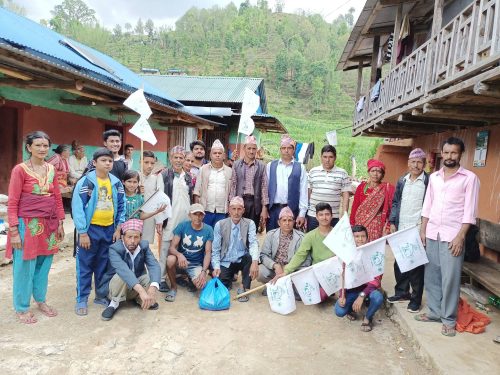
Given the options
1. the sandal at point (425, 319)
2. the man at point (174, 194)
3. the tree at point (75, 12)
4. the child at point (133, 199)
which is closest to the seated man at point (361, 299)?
the sandal at point (425, 319)

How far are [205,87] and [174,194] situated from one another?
1342 centimetres

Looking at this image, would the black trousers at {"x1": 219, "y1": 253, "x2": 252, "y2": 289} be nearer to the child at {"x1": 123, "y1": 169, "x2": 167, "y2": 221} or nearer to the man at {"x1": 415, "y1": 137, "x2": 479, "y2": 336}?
the child at {"x1": 123, "y1": 169, "x2": 167, "y2": 221}

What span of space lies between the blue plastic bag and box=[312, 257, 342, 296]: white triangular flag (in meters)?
1.01

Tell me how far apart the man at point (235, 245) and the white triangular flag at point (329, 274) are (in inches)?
31.1

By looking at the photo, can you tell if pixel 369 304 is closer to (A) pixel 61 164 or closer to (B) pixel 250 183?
(B) pixel 250 183

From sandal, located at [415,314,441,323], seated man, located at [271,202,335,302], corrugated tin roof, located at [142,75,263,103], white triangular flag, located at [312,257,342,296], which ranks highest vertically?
corrugated tin roof, located at [142,75,263,103]

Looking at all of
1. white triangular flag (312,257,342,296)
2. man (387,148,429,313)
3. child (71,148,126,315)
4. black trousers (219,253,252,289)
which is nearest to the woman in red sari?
man (387,148,429,313)

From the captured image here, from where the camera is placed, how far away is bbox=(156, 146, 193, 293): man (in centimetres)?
480

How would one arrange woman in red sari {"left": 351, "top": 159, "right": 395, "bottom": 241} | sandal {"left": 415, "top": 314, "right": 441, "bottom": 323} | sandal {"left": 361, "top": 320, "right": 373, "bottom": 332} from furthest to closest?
woman in red sari {"left": 351, "top": 159, "right": 395, "bottom": 241} → sandal {"left": 361, "top": 320, "right": 373, "bottom": 332} → sandal {"left": 415, "top": 314, "right": 441, "bottom": 323}

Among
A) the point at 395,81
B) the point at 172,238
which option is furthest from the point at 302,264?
the point at 395,81

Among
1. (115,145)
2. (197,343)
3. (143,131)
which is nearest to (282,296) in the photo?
(197,343)

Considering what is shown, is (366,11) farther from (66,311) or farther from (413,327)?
(66,311)

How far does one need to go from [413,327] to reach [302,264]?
1.34 meters

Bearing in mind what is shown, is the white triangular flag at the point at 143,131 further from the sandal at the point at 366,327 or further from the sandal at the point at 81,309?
the sandal at the point at 366,327
